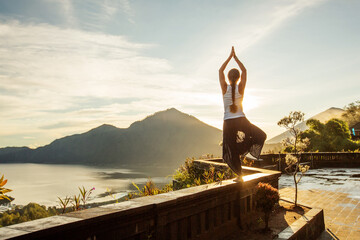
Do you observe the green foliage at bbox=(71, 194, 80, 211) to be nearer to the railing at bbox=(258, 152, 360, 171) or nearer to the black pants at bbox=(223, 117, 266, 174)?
the black pants at bbox=(223, 117, 266, 174)

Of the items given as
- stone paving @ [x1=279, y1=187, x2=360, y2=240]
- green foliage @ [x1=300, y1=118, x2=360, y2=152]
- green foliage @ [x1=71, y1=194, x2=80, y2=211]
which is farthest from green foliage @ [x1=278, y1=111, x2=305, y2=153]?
green foliage @ [x1=300, y1=118, x2=360, y2=152]

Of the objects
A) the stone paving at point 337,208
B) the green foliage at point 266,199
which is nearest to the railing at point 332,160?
the stone paving at point 337,208

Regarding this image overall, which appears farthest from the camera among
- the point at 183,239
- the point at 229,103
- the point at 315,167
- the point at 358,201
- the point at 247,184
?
the point at 315,167

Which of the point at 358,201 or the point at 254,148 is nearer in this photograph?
the point at 254,148

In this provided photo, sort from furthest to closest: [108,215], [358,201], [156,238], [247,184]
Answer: [358,201] < [247,184] < [156,238] < [108,215]

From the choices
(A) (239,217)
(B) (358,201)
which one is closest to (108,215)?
(A) (239,217)

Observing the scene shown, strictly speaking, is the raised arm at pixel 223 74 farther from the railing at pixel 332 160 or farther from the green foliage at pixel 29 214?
the railing at pixel 332 160

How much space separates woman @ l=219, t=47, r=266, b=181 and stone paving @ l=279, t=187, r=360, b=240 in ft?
9.19

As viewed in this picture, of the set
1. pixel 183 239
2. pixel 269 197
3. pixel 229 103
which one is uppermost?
pixel 229 103

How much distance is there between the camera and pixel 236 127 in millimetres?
4992

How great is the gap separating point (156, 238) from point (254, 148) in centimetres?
279

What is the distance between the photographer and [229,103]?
16.4 ft

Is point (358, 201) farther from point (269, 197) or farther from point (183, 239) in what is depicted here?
point (183, 239)

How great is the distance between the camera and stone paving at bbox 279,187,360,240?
603cm
